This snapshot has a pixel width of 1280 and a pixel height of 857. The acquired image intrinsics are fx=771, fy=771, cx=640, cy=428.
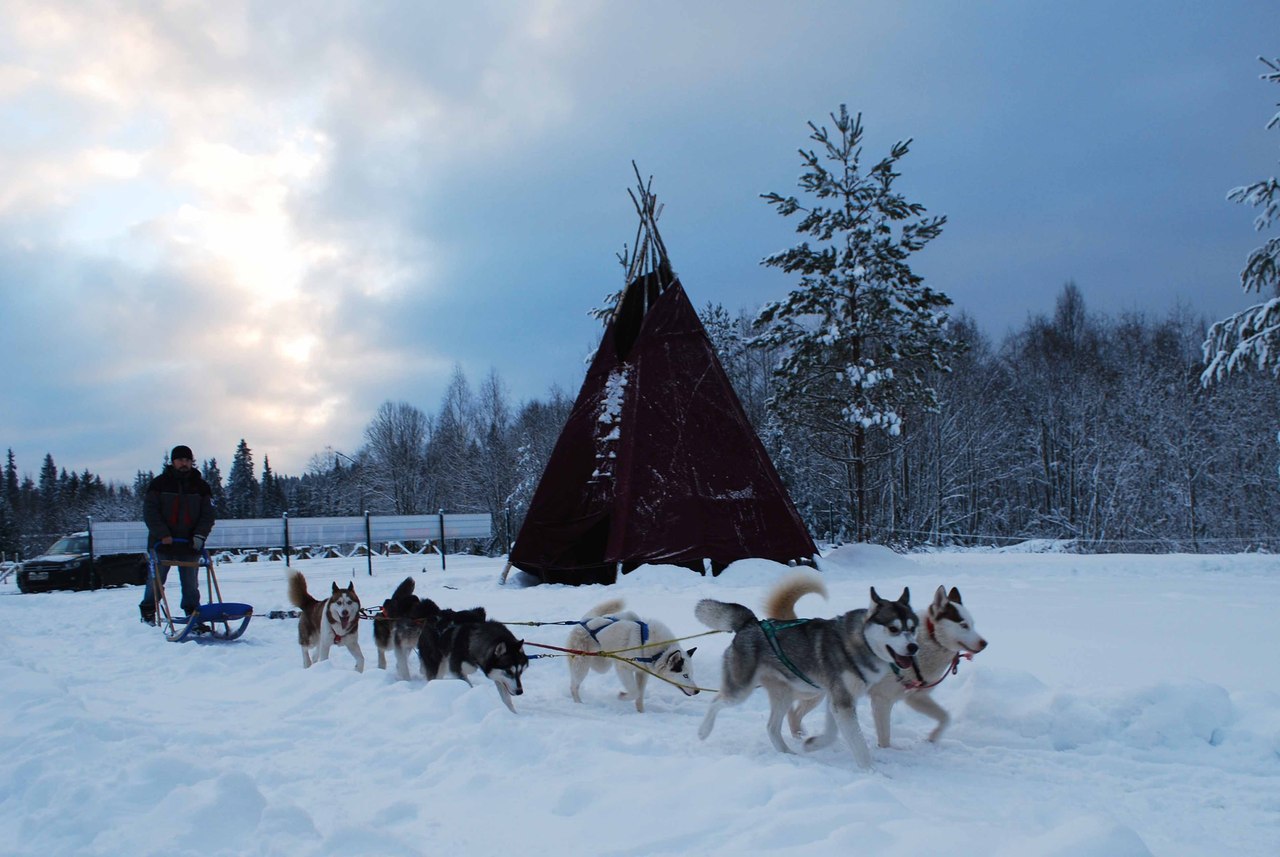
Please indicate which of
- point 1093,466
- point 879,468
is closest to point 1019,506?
point 1093,466

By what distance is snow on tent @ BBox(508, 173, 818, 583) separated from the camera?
11.9 meters

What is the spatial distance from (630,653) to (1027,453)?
117ft

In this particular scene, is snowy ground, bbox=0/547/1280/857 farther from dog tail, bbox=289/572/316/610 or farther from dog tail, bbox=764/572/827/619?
dog tail, bbox=764/572/827/619

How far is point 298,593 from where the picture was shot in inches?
293

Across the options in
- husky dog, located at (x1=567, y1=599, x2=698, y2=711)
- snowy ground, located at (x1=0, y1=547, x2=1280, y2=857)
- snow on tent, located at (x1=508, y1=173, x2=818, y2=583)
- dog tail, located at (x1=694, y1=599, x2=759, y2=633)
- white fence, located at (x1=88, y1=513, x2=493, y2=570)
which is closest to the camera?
snowy ground, located at (x1=0, y1=547, x2=1280, y2=857)

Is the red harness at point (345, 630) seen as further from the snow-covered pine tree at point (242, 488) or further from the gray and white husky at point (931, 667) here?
the snow-covered pine tree at point (242, 488)

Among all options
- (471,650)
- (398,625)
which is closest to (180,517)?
(398,625)

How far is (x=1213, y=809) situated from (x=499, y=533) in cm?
4036

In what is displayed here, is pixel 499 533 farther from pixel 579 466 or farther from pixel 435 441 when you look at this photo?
pixel 579 466

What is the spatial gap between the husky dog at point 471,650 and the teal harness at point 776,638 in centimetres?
190

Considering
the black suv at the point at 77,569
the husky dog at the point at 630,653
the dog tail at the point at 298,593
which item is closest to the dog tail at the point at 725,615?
the husky dog at the point at 630,653

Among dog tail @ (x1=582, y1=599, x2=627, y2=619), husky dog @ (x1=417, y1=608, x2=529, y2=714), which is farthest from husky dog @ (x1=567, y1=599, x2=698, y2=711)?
husky dog @ (x1=417, y1=608, x2=529, y2=714)

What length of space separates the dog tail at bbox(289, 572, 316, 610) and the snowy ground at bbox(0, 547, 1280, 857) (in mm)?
543

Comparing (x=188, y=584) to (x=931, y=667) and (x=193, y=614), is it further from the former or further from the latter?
(x=931, y=667)
